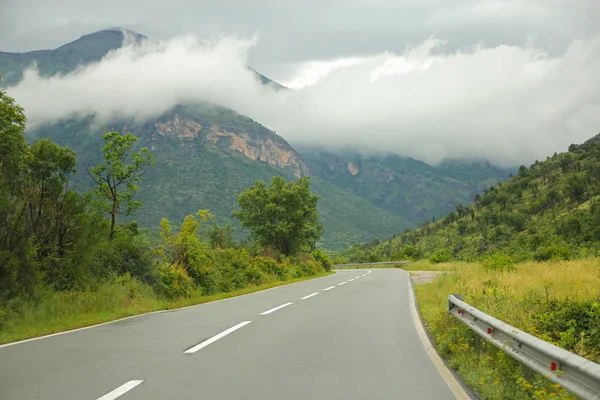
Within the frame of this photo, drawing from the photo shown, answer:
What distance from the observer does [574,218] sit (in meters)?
63.2

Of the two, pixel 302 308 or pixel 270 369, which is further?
pixel 302 308

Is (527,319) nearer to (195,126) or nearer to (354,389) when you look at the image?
(354,389)

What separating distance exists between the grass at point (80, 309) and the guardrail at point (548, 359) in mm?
8332

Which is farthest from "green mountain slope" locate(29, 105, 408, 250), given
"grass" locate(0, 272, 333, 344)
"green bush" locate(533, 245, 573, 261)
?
"grass" locate(0, 272, 333, 344)

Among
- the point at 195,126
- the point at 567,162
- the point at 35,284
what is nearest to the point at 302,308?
the point at 35,284

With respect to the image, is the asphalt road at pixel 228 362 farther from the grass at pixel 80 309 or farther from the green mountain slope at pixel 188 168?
the green mountain slope at pixel 188 168

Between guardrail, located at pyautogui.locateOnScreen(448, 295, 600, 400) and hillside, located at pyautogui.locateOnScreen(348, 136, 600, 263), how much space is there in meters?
40.4

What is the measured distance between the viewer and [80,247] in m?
14.9

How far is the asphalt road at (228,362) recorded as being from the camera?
5.80 m

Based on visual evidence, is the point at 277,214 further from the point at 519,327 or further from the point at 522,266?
the point at 519,327

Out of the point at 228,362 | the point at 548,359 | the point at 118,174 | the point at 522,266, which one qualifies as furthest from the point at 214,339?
the point at 522,266

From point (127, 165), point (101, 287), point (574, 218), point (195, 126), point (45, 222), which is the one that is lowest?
point (574, 218)

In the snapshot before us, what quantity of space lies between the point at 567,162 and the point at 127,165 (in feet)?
342

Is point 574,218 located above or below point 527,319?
below
